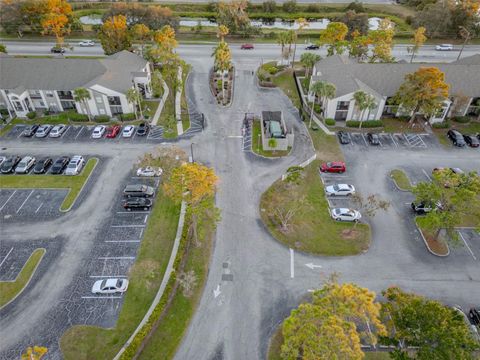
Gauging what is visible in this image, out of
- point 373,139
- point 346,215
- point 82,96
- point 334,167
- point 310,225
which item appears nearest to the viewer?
point 310,225

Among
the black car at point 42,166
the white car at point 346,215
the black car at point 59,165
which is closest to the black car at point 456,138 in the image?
the white car at point 346,215

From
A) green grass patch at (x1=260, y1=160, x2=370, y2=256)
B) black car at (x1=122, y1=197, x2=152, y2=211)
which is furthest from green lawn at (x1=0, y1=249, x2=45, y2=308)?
green grass patch at (x1=260, y1=160, x2=370, y2=256)

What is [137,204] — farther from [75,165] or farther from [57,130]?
[57,130]

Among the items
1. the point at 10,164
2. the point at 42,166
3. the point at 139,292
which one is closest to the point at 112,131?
the point at 42,166

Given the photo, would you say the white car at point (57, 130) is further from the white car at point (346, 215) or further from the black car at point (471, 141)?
the black car at point (471, 141)

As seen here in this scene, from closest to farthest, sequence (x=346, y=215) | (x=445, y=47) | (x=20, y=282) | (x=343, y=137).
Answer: (x=20, y=282) → (x=346, y=215) → (x=343, y=137) → (x=445, y=47)

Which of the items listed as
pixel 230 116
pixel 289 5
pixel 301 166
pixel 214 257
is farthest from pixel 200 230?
pixel 289 5

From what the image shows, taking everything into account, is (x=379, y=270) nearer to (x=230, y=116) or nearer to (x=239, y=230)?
(x=239, y=230)
